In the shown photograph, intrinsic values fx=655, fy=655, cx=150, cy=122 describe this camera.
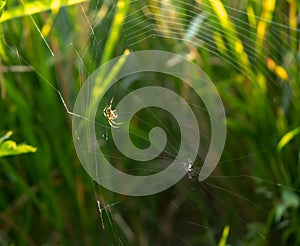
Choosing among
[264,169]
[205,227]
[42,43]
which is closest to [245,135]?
[264,169]

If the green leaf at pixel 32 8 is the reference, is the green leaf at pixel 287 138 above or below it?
below

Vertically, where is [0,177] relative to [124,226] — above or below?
above

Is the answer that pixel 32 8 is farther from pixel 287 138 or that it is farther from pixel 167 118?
pixel 287 138

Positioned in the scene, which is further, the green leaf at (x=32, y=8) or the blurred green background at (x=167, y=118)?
the blurred green background at (x=167, y=118)

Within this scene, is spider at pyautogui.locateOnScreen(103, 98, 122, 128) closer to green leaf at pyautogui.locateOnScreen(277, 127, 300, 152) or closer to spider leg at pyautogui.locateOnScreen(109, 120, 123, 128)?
spider leg at pyautogui.locateOnScreen(109, 120, 123, 128)

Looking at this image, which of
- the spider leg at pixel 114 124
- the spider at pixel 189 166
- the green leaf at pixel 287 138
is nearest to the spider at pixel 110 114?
the spider leg at pixel 114 124

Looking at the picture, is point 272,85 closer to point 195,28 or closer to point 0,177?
point 195,28

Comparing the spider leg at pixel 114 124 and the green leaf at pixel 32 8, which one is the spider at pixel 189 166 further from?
the green leaf at pixel 32 8

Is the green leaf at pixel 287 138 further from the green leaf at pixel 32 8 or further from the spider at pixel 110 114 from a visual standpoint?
the green leaf at pixel 32 8

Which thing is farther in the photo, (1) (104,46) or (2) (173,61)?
(2) (173,61)

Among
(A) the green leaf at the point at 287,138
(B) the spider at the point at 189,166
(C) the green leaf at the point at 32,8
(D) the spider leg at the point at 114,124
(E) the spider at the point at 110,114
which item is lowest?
(A) the green leaf at the point at 287,138
